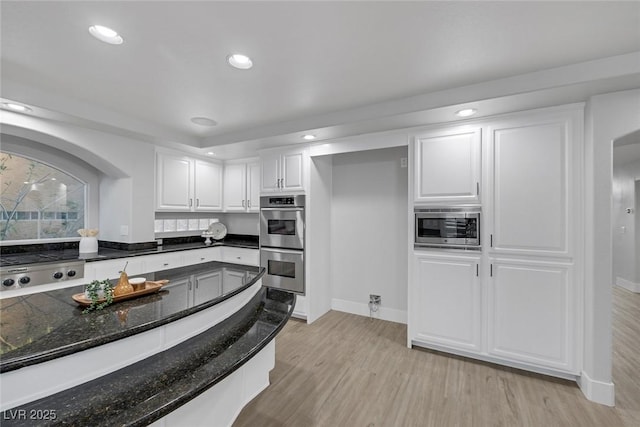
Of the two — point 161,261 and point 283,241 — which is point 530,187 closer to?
point 283,241

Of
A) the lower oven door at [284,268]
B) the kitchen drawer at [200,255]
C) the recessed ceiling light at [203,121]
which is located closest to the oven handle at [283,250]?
the lower oven door at [284,268]

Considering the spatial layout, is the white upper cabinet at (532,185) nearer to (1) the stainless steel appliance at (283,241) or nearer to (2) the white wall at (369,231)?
(2) the white wall at (369,231)

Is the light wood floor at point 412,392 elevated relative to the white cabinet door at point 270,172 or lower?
lower

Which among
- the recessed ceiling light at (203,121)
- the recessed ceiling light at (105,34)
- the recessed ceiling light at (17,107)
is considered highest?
the recessed ceiling light at (105,34)

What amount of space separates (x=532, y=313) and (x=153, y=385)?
2829 mm

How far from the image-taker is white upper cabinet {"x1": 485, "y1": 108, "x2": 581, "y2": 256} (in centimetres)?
230

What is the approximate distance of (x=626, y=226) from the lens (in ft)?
16.5

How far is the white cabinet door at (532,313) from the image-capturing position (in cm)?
229

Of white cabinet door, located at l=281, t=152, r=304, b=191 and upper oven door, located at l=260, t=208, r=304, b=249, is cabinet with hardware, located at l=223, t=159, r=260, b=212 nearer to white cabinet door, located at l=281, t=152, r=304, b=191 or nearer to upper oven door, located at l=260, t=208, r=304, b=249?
upper oven door, located at l=260, t=208, r=304, b=249

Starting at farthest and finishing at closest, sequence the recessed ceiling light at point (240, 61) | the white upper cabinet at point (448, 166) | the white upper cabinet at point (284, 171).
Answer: the white upper cabinet at point (284, 171), the white upper cabinet at point (448, 166), the recessed ceiling light at point (240, 61)

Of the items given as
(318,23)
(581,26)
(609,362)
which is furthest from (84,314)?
(609,362)

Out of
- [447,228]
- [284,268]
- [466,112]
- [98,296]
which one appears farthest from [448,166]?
[98,296]

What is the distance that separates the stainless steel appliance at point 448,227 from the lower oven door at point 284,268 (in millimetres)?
1521

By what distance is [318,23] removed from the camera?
1603 millimetres
